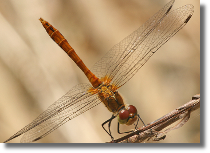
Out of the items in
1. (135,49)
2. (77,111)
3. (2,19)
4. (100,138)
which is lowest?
(100,138)

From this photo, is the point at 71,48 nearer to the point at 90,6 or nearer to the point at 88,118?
the point at 90,6

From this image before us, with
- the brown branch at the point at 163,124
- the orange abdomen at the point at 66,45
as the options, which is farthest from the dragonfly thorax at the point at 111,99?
the brown branch at the point at 163,124

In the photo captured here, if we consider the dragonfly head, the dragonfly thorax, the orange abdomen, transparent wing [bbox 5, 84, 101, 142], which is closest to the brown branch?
the dragonfly head

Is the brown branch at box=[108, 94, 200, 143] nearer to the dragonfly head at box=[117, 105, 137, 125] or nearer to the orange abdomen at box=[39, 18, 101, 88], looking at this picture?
the dragonfly head at box=[117, 105, 137, 125]

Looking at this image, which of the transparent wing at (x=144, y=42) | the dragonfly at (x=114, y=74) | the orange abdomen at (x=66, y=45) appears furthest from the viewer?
the orange abdomen at (x=66, y=45)

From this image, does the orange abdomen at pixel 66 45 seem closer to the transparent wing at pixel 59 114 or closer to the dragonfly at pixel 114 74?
the dragonfly at pixel 114 74

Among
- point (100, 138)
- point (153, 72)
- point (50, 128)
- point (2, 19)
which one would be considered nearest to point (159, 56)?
point (153, 72)
